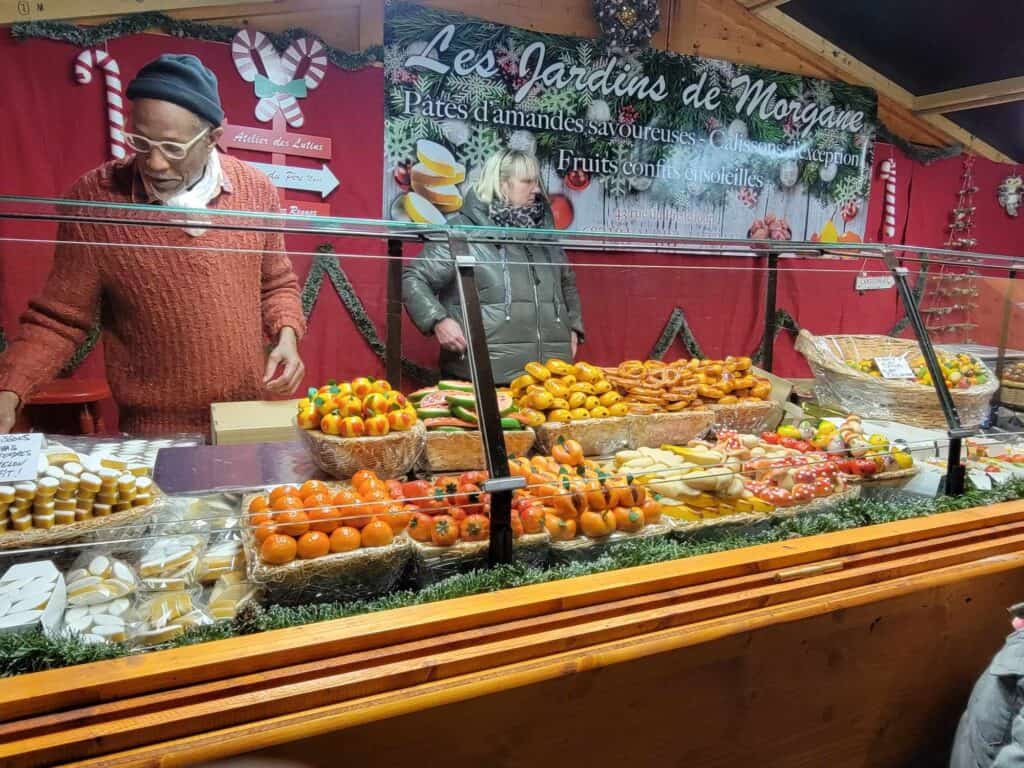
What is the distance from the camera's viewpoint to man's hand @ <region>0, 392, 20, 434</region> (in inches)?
53.7

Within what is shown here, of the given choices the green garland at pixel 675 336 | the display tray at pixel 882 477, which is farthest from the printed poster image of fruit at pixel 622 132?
the display tray at pixel 882 477

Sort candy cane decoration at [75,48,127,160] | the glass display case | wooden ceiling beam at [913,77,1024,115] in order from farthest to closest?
wooden ceiling beam at [913,77,1024,115] → candy cane decoration at [75,48,127,160] → the glass display case

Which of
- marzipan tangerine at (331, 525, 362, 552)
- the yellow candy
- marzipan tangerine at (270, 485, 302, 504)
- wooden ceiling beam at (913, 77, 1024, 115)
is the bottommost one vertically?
marzipan tangerine at (331, 525, 362, 552)

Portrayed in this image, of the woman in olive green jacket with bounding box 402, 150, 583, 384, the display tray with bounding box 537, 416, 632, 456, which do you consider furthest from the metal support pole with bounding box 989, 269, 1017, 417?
the woman in olive green jacket with bounding box 402, 150, 583, 384

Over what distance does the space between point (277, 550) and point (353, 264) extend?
0.77 meters

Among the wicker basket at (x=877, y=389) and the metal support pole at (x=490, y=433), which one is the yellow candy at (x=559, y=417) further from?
the wicker basket at (x=877, y=389)

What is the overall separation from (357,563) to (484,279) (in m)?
0.86

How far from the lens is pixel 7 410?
138 centimetres

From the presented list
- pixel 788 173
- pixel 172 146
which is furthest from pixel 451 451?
pixel 788 173

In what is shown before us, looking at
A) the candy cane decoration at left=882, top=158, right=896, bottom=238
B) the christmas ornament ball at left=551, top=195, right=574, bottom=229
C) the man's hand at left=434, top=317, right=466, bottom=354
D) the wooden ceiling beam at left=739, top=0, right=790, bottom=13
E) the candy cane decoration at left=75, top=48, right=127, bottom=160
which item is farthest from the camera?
the candy cane decoration at left=882, top=158, right=896, bottom=238

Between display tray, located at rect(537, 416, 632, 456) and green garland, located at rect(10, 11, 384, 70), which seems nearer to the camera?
display tray, located at rect(537, 416, 632, 456)

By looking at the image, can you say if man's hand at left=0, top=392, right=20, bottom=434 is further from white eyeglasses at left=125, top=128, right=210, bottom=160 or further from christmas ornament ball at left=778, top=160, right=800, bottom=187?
christmas ornament ball at left=778, top=160, right=800, bottom=187

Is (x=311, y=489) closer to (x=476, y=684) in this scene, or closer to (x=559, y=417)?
(x=476, y=684)

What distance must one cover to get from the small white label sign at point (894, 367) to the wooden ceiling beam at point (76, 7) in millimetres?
3648
